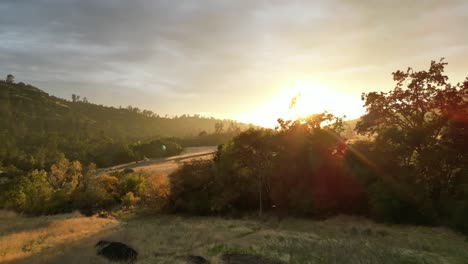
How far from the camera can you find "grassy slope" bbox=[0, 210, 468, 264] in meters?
18.8

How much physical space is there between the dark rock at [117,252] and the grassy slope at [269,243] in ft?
1.82

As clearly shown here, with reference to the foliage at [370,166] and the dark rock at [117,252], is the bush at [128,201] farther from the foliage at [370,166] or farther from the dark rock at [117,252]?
the dark rock at [117,252]

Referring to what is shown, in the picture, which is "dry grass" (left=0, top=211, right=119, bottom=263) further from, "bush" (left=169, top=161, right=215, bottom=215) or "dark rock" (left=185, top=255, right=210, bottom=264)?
"dark rock" (left=185, top=255, right=210, bottom=264)

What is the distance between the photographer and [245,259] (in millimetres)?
18078

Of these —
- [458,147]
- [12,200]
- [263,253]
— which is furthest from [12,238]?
[458,147]

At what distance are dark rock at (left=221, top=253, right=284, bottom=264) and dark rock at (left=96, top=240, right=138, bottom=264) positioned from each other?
18.5 ft

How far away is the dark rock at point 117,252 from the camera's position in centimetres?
1938

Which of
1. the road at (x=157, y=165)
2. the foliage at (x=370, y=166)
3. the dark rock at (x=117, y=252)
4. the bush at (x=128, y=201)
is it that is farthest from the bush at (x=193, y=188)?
the road at (x=157, y=165)

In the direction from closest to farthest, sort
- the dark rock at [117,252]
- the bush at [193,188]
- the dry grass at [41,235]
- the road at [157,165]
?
1. the dark rock at [117,252]
2. the dry grass at [41,235]
3. the bush at [193,188]
4. the road at [157,165]

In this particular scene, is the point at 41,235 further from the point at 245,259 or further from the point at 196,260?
the point at 245,259

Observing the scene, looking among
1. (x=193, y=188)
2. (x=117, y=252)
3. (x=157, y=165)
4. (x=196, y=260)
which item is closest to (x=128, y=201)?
(x=193, y=188)

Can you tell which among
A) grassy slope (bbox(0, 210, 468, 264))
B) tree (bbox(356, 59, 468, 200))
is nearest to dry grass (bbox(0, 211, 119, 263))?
grassy slope (bbox(0, 210, 468, 264))

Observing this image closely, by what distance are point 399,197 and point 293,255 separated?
14.0 m

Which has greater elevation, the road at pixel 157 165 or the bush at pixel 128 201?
the road at pixel 157 165
